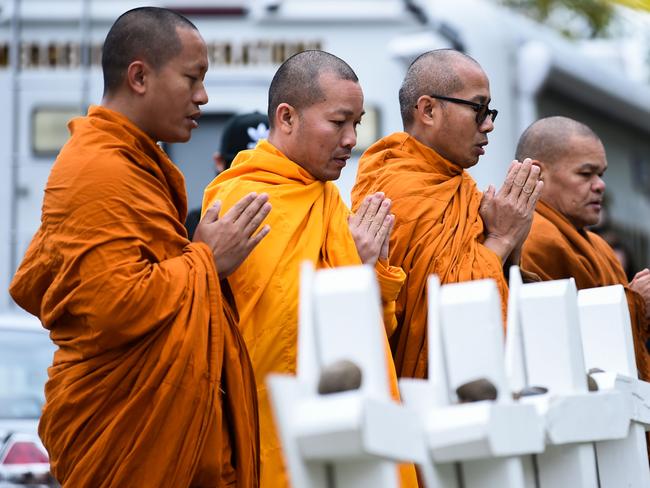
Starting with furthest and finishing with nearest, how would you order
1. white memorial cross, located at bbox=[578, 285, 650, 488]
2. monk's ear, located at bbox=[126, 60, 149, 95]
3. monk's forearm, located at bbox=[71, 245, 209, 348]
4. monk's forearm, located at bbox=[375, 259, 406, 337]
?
monk's forearm, located at bbox=[375, 259, 406, 337]
monk's ear, located at bbox=[126, 60, 149, 95]
monk's forearm, located at bbox=[71, 245, 209, 348]
white memorial cross, located at bbox=[578, 285, 650, 488]

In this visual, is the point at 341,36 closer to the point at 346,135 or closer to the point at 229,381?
the point at 346,135

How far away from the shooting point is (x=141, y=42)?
155 inches

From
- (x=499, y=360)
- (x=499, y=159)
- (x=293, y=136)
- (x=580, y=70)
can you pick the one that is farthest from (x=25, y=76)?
(x=499, y=360)

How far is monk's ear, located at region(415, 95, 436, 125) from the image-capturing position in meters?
4.83

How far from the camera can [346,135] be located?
4.30 meters

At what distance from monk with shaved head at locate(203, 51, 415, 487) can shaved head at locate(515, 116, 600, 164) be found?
57.5 inches

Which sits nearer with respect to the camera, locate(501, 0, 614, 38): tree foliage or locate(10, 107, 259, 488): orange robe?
locate(10, 107, 259, 488): orange robe

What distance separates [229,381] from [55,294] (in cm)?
53

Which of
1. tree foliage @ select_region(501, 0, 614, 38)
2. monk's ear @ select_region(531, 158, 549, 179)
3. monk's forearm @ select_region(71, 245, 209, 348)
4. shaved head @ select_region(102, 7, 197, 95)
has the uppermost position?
tree foliage @ select_region(501, 0, 614, 38)

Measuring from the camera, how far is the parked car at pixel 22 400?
5.82m

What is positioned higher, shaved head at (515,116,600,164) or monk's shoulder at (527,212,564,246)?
shaved head at (515,116,600,164)

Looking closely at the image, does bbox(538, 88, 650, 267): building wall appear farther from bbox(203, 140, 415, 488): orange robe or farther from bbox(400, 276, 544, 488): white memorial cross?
bbox(400, 276, 544, 488): white memorial cross

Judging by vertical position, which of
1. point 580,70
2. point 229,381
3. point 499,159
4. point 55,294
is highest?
point 580,70

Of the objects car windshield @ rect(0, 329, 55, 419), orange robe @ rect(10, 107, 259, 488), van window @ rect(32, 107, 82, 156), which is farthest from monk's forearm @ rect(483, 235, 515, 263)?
van window @ rect(32, 107, 82, 156)
